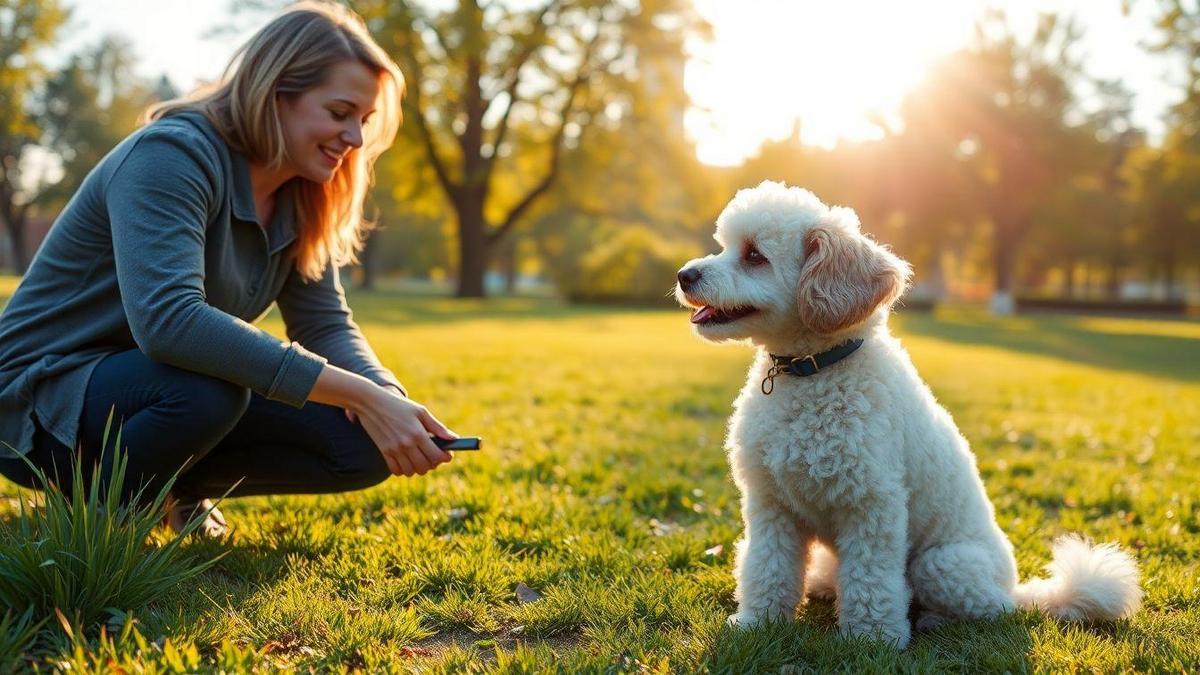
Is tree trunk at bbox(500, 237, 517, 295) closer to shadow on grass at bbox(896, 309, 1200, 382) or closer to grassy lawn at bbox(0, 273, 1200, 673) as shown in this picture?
shadow on grass at bbox(896, 309, 1200, 382)

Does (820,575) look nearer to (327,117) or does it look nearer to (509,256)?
(327,117)

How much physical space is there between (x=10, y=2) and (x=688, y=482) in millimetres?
32243

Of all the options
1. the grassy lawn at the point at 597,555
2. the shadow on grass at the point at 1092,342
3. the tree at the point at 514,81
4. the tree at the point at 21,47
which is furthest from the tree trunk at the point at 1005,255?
the tree at the point at 21,47

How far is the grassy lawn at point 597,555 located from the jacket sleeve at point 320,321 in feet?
2.45

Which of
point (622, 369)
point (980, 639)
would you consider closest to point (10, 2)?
point (622, 369)

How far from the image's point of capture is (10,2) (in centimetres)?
2789

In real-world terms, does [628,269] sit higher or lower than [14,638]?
higher

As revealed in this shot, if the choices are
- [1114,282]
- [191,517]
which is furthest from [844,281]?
[1114,282]

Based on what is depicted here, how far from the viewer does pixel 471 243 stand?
2972 cm

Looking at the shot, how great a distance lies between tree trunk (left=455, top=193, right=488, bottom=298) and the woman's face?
86.6 feet

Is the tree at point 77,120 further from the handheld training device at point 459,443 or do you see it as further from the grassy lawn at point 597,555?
the handheld training device at point 459,443

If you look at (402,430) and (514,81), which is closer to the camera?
(402,430)

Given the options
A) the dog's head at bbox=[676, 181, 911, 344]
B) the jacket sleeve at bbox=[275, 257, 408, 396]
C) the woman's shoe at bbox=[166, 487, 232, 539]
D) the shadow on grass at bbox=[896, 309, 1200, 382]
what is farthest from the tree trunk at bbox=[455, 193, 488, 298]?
the dog's head at bbox=[676, 181, 911, 344]

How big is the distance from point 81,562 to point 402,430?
3.15ft
